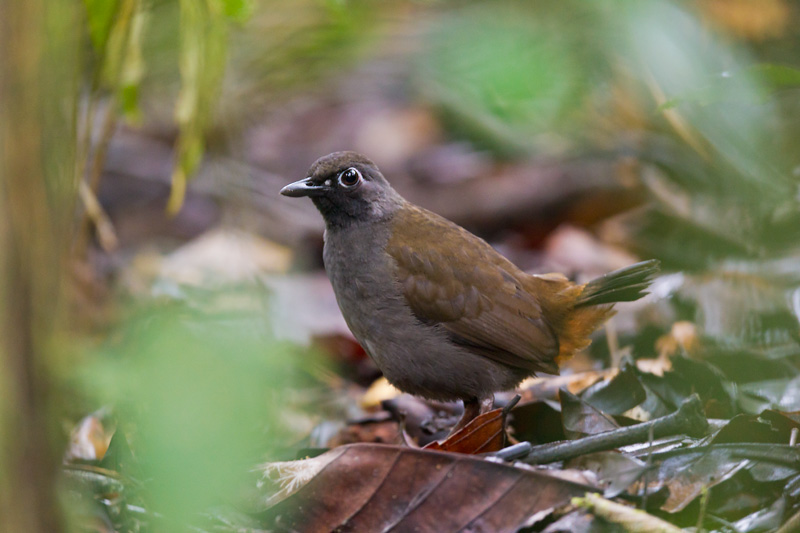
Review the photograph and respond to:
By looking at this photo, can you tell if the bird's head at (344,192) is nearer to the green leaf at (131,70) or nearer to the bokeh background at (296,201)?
the bokeh background at (296,201)

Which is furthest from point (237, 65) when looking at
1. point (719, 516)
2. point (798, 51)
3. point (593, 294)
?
point (719, 516)

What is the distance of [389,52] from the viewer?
26.0ft

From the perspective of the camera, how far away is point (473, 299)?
3729 mm

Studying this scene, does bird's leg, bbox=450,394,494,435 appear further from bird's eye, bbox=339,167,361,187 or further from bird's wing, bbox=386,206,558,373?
bird's eye, bbox=339,167,361,187

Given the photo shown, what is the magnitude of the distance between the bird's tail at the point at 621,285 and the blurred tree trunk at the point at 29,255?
2.71m

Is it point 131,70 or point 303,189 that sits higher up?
point 131,70

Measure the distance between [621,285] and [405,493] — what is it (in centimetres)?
160

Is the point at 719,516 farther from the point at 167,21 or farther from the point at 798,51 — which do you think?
the point at 798,51

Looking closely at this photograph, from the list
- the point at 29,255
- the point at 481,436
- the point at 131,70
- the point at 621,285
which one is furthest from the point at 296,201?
the point at 29,255

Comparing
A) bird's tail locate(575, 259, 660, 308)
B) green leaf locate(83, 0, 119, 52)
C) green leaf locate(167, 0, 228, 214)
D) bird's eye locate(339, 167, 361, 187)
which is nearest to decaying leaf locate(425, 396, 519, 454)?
bird's tail locate(575, 259, 660, 308)

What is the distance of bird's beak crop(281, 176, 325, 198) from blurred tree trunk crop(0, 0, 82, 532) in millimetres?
2443

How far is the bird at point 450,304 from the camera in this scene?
3.62 meters

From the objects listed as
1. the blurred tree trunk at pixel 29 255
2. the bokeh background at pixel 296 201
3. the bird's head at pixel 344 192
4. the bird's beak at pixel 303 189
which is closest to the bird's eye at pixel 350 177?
the bird's head at pixel 344 192

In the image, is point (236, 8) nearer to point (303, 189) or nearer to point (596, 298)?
point (303, 189)
